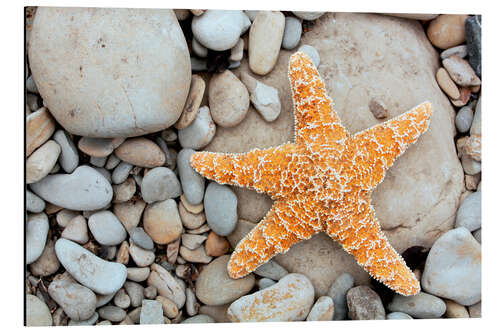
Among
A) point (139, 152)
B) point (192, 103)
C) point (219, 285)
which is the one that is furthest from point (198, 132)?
point (219, 285)

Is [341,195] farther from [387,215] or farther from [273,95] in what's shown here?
[273,95]

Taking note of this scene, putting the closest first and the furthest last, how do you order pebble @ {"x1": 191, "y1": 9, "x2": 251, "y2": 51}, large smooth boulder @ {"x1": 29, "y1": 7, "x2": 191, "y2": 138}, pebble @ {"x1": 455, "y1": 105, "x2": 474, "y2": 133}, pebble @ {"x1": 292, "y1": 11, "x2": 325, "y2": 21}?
large smooth boulder @ {"x1": 29, "y1": 7, "x2": 191, "y2": 138} → pebble @ {"x1": 191, "y1": 9, "x2": 251, "y2": 51} → pebble @ {"x1": 292, "y1": 11, "x2": 325, "y2": 21} → pebble @ {"x1": 455, "y1": 105, "x2": 474, "y2": 133}

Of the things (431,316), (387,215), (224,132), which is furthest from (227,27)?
(431,316)

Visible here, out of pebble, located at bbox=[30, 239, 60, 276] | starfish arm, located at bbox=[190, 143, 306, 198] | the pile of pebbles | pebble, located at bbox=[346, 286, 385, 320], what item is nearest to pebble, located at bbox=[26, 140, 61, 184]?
the pile of pebbles

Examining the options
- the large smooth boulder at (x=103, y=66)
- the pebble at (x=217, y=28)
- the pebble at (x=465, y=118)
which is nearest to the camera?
the large smooth boulder at (x=103, y=66)

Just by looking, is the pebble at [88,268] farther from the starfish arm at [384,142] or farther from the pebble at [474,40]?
the pebble at [474,40]

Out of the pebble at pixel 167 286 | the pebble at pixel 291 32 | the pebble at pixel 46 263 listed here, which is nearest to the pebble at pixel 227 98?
the pebble at pixel 291 32

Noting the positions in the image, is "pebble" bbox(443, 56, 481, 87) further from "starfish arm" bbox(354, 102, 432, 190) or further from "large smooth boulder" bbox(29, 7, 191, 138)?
"large smooth boulder" bbox(29, 7, 191, 138)
